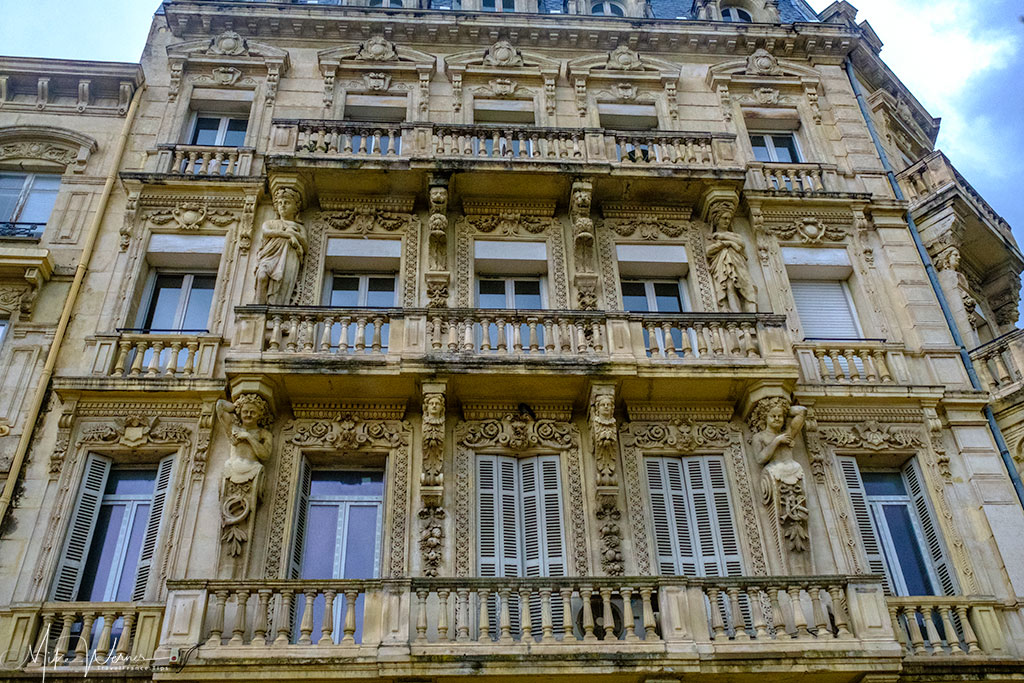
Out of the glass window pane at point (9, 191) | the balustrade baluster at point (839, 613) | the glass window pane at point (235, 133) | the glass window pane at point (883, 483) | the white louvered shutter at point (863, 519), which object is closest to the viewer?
the balustrade baluster at point (839, 613)

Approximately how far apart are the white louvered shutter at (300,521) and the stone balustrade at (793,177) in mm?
8781

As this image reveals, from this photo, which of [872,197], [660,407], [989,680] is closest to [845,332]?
[872,197]

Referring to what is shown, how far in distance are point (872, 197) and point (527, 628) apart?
979cm

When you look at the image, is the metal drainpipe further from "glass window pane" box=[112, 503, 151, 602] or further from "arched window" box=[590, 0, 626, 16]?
"glass window pane" box=[112, 503, 151, 602]

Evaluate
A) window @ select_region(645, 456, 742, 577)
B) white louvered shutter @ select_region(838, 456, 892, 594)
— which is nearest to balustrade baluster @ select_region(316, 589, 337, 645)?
window @ select_region(645, 456, 742, 577)

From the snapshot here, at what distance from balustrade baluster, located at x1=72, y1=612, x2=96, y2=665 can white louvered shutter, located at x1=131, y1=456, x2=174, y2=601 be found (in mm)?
585

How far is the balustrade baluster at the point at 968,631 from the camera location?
9.82 m

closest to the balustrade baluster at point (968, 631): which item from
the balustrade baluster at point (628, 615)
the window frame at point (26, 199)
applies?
the balustrade baluster at point (628, 615)

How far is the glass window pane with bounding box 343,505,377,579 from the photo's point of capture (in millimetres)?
10547

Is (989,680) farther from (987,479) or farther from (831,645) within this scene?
(987,479)

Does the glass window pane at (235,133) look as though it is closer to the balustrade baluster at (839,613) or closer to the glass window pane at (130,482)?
the glass window pane at (130,482)

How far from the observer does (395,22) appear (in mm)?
16375

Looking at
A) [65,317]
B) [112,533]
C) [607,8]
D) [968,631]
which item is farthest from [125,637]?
[607,8]

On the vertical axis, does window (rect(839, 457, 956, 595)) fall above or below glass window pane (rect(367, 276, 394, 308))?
below
